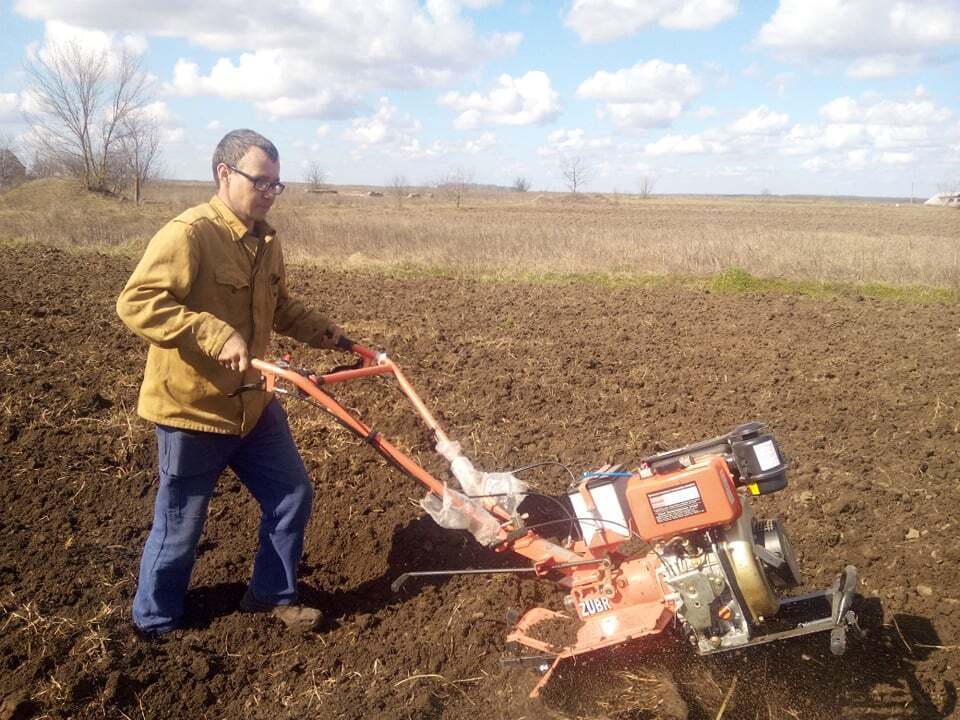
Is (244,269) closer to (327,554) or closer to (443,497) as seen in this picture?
(443,497)

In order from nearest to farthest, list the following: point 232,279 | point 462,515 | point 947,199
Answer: point 232,279
point 462,515
point 947,199

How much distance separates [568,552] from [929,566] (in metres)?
2.12

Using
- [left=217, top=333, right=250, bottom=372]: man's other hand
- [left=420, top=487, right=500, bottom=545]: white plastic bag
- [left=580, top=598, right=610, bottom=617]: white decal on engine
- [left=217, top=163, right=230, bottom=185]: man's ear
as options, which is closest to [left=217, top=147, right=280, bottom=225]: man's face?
[left=217, top=163, right=230, bottom=185]: man's ear

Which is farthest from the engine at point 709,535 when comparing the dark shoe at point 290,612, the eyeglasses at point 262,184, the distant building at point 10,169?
the distant building at point 10,169

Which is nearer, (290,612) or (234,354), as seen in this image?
(234,354)

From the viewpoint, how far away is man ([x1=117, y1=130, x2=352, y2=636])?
9.50ft

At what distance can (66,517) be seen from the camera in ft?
14.6

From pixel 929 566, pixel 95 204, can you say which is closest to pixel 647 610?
pixel 929 566

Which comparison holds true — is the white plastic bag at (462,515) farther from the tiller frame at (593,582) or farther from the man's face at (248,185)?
the man's face at (248,185)

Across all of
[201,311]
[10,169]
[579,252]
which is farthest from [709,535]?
[10,169]

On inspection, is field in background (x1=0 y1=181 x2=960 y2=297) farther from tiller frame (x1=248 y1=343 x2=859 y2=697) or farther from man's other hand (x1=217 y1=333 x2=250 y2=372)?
man's other hand (x1=217 y1=333 x2=250 y2=372)

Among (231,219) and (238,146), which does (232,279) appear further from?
(238,146)

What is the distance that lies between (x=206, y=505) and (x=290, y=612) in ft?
2.35

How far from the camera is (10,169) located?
181 ft
